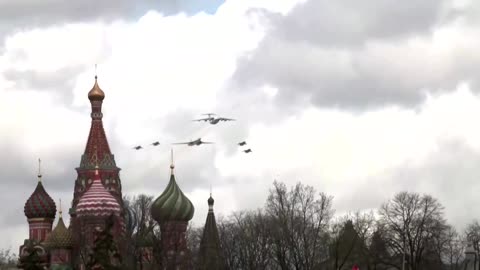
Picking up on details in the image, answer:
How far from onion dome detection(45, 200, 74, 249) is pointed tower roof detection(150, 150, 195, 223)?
271 inches

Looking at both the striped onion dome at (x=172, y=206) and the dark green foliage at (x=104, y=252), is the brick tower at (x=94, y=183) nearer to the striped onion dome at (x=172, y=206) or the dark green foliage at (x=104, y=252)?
the striped onion dome at (x=172, y=206)

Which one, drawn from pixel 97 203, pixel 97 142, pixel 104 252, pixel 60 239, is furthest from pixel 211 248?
pixel 104 252

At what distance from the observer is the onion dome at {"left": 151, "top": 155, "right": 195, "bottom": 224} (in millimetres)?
100000

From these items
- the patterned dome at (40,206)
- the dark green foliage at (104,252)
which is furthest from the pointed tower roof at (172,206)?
the dark green foliage at (104,252)

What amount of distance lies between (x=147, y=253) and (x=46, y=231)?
15.2m

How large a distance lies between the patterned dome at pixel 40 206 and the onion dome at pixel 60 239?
544 centimetres

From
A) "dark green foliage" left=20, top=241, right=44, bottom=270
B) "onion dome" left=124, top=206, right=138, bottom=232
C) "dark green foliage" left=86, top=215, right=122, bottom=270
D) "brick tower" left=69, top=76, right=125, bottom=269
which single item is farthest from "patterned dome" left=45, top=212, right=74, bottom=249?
"dark green foliage" left=20, top=241, right=44, bottom=270

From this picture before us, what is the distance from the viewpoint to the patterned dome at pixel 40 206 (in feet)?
340

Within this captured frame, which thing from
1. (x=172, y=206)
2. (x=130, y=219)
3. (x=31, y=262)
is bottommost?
(x=31, y=262)

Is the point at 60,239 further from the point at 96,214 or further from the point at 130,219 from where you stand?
the point at 130,219

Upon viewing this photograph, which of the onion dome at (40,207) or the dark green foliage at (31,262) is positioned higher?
the onion dome at (40,207)

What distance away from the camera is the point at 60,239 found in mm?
97625

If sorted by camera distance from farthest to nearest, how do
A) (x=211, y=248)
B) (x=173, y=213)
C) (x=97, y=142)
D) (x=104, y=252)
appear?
(x=97, y=142) → (x=173, y=213) → (x=211, y=248) → (x=104, y=252)

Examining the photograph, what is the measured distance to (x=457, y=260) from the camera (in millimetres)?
109438
